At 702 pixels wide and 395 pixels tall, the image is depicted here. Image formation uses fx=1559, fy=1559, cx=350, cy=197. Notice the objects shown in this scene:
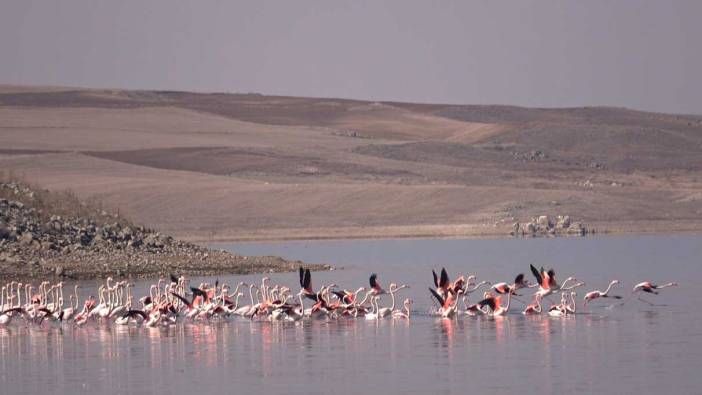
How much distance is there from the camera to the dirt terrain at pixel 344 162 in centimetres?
5884

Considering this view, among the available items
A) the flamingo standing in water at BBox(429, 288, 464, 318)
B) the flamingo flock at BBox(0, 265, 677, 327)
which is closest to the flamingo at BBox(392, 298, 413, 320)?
the flamingo flock at BBox(0, 265, 677, 327)

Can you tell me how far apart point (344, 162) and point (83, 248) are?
43.0 metres

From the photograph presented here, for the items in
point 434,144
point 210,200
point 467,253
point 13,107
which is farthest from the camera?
point 13,107

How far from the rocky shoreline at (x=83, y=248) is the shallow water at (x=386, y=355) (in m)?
7.23

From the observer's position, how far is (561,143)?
298ft

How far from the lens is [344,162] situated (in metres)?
78.9

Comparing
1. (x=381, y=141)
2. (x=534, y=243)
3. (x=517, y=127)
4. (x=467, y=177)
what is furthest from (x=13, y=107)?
(x=534, y=243)

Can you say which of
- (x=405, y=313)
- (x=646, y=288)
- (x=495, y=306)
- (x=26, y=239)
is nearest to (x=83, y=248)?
(x=26, y=239)

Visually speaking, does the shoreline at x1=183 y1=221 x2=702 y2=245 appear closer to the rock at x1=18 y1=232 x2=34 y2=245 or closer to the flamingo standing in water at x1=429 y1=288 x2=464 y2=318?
the rock at x1=18 y1=232 x2=34 y2=245

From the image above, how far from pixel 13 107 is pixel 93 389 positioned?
89008 mm

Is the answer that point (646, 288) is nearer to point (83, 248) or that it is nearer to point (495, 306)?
point (495, 306)

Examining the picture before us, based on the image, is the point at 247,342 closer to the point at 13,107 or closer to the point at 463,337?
the point at 463,337

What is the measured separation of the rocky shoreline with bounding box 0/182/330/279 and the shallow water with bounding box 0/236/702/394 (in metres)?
7.23

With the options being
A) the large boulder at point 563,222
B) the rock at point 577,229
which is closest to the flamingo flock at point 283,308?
the rock at point 577,229
